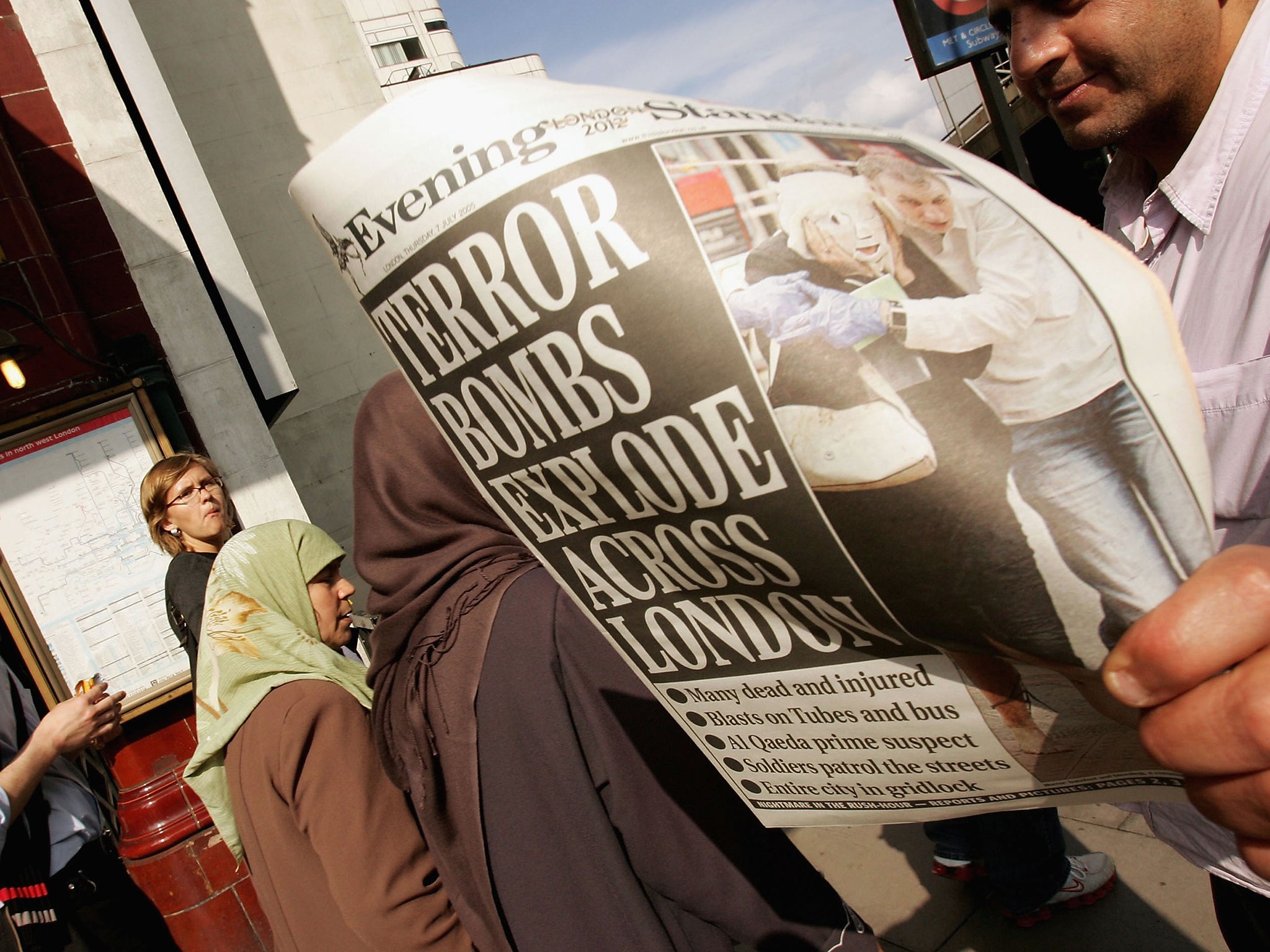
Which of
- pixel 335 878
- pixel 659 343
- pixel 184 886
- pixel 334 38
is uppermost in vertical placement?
pixel 334 38

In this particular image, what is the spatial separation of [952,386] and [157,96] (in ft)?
21.9

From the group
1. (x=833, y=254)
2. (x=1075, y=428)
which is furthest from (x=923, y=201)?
(x=1075, y=428)

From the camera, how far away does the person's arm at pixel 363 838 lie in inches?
63.2

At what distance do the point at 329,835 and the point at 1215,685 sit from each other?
1.58m

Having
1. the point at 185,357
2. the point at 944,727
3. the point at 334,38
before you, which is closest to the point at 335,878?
the point at 944,727

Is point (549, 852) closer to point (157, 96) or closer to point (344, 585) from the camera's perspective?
point (344, 585)

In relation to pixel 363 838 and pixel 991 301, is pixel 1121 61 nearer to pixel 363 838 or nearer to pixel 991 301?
pixel 991 301

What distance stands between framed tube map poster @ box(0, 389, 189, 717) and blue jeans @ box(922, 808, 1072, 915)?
3.77m

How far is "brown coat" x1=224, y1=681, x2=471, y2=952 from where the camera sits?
5.29 ft

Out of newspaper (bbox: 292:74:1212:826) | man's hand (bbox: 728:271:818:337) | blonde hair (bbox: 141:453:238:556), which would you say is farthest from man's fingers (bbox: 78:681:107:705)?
man's hand (bbox: 728:271:818:337)

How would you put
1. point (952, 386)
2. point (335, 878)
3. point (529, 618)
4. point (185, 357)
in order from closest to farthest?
point (952, 386) < point (529, 618) < point (335, 878) < point (185, 357)

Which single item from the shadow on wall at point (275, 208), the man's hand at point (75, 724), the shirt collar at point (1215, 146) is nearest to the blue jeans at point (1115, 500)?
the shirt collar at point (1215, 146)

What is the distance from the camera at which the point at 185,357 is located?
4945mm

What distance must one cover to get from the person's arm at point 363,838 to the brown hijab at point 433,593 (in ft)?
0.45
